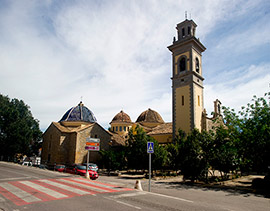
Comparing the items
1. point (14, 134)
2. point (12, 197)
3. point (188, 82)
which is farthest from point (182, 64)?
point (14, 134)

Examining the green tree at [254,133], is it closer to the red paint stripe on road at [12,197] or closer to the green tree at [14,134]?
the red paint stripe on road at [12,197]

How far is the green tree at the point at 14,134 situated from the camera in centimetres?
4022

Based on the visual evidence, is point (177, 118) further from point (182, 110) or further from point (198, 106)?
point (198, 106)

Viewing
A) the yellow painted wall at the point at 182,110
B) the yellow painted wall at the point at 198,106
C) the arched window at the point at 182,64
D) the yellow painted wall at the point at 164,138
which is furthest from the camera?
the yellow painted wall at the point at 164,138

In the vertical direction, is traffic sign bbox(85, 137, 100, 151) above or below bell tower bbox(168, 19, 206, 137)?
below

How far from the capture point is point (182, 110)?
2766cm

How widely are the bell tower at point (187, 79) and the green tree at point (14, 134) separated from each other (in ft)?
102

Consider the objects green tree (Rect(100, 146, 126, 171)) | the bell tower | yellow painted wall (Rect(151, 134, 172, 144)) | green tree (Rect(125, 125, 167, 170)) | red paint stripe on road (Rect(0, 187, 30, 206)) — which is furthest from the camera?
yellow painted wall (Rect(151, 134, 172, 144))

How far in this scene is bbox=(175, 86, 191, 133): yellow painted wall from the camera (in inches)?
1057

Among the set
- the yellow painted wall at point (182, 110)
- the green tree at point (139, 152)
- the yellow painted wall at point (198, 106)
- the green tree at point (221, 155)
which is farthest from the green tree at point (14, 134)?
the green tree at point (221, 155)

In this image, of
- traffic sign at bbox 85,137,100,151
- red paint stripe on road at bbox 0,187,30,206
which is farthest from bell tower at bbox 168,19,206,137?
red paint stripe on road at bbox 0,187,30,206

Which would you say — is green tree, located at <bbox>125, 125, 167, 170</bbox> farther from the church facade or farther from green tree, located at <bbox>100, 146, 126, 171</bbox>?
green tree, located at <bbox>100, 146, 126, 171</bbox>

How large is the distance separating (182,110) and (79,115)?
22520 millimetres

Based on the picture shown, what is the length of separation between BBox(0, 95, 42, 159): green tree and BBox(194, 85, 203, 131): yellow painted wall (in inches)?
1333
